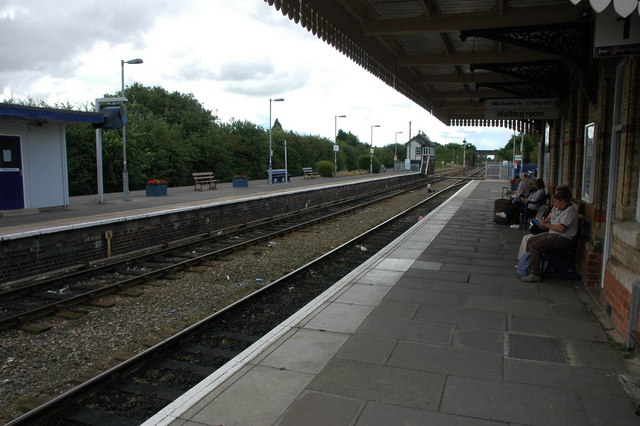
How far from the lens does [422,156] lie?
57.8 m

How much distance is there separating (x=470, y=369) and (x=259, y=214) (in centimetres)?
1316

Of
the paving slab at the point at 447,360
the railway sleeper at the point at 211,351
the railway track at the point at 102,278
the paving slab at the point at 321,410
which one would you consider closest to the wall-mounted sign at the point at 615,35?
the paving slab at the point at 447,360

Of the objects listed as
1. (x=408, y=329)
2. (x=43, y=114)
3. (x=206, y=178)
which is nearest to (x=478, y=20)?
(x=408, y=329)

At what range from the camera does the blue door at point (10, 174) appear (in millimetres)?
13164

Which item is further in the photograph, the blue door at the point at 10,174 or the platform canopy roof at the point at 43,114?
the blue door at the point at 10,174

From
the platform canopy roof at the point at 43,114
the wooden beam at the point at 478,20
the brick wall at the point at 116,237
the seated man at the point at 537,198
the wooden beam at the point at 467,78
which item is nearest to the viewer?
the wooden beam at the point at 478,20

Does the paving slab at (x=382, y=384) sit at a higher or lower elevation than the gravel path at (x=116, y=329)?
higher

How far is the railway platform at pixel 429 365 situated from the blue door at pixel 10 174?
11250 mm

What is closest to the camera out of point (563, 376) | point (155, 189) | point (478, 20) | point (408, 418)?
point (408, 418)

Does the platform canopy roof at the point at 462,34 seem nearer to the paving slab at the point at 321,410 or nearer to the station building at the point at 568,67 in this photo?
the station building at the point at 568,67

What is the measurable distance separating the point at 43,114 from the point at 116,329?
33.0ft

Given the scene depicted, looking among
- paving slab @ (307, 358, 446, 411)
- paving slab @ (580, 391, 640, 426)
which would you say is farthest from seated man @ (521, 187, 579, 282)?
paving slab @ (307, 358, 446, 411)

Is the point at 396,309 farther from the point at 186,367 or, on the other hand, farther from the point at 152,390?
the point at 152,390

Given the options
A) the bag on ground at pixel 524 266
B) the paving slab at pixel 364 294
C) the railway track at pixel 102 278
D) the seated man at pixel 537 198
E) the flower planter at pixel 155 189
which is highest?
the seated man at pixel 537 198
